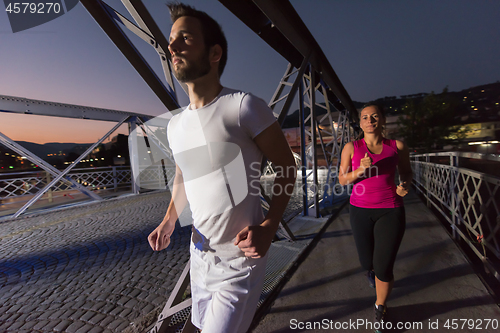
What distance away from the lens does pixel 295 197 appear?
23.9ft

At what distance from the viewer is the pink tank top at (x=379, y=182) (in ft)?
6.27

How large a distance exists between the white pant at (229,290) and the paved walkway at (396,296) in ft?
4.14

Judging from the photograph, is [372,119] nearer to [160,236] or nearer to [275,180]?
[275,180]

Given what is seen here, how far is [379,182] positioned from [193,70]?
1.88 meters

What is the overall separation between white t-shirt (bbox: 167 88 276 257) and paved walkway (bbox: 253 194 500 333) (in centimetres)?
151

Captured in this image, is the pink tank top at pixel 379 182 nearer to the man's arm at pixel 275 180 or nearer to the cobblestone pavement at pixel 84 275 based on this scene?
the man's arm at pixel 275 180

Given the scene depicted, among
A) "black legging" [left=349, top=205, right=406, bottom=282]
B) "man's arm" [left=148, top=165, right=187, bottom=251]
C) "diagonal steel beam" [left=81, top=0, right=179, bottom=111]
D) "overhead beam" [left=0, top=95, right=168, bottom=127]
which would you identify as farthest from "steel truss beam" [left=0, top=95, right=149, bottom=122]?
"black legging" [left=349, top=205, right=406, bottom=282]

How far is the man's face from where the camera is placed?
36.0 inches

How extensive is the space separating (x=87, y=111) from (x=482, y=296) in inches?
432

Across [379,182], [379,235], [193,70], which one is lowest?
[379,235]

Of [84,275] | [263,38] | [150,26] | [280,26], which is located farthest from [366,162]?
[84,275]

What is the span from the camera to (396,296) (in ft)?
7.29

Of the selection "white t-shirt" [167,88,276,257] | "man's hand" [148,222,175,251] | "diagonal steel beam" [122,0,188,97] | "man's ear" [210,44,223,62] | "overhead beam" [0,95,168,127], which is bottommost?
"man's hand" [148,222,175,251]

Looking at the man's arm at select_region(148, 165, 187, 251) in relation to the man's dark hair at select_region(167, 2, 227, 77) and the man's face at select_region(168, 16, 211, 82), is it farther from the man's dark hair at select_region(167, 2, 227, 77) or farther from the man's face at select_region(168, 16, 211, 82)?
the man's dark hair at select_region(167, 2, 227, 77)
